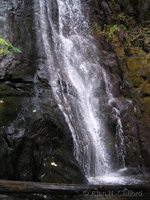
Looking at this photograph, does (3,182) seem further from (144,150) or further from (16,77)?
(144,150)

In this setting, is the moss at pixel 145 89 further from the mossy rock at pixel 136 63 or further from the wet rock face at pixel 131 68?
the mossy rock at pixel 136 63

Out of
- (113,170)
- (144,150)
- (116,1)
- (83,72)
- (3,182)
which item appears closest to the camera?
(3,182)

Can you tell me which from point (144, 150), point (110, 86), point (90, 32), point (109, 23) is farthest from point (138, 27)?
point (144, 150)

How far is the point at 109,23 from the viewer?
12.0 m

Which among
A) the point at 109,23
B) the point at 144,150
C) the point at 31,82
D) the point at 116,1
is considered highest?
the point at 116,1

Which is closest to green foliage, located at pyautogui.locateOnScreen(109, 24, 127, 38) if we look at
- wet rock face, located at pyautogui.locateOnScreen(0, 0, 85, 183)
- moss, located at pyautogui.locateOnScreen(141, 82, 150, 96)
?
moss, located at pyautogui.locateOnScreen(141, 82, 150, 96)

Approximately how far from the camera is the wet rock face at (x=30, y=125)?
20.0ft

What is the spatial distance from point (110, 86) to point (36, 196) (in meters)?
6.22

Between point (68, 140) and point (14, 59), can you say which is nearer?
point (68, 140)

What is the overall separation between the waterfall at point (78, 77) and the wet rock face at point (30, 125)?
1.70ft

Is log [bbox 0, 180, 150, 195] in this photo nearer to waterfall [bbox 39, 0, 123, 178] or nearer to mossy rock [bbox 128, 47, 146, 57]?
waterfall [bbox 39, 0, 123, 178]

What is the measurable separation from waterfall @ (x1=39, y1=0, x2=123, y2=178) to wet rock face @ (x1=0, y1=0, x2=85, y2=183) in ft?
1.70

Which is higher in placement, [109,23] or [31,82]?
[109,23]

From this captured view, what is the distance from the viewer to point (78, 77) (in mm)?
9648
